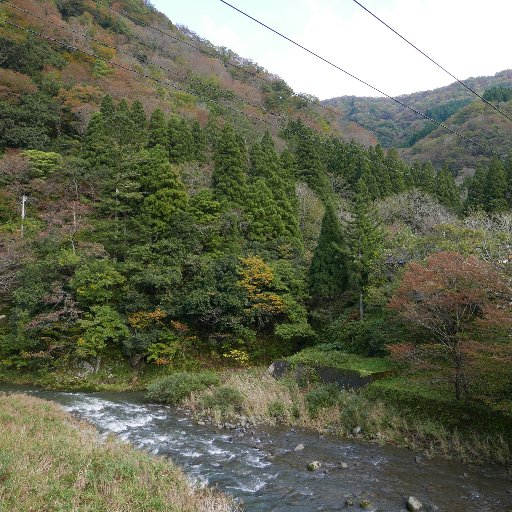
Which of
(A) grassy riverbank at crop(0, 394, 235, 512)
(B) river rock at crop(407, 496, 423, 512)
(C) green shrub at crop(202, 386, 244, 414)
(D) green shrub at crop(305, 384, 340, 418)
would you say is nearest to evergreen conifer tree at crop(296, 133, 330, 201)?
(D) green shrub at crop(305, 384, 340, 418)

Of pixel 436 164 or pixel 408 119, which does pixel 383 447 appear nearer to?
pixel 436 164

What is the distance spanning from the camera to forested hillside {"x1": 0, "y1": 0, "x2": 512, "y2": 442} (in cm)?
1293

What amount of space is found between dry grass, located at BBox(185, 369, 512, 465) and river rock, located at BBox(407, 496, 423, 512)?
3198 mm

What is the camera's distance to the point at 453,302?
12.1 metres

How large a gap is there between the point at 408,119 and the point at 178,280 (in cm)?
8057

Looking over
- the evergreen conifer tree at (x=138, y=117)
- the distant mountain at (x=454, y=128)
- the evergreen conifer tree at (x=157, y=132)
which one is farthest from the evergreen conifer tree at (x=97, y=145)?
the distant mountain at (x=454, y=128)

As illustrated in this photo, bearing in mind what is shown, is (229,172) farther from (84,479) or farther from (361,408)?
(84,479)

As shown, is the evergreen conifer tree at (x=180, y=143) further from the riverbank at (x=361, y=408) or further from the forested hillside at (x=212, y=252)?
the riverbank at (x=361, y=408)

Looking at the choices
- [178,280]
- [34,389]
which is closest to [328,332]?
[178,280]

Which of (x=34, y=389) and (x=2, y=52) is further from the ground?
(x=2, y=52)

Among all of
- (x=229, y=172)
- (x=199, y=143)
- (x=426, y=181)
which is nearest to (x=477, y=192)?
(x=426, y=181)

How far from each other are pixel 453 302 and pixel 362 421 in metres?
4.61

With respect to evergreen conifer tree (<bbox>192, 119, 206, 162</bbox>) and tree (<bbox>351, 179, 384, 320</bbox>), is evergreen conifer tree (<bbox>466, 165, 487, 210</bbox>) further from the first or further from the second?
evergreen conifer tree (<bbox>192, 119, 206, 162</bbox>)

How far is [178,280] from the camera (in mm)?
21953
